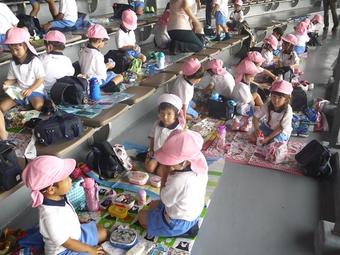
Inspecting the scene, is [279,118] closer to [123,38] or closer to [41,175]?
[123,38]

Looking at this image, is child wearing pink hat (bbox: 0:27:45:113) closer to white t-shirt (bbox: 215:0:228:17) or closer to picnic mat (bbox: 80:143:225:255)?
picnic mat (bbox: 80:143:225:255)

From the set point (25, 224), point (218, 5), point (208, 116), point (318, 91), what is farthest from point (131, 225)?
point (218, 5)

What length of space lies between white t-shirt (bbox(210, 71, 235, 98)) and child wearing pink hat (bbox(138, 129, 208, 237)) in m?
2.67

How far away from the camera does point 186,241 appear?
267 cm

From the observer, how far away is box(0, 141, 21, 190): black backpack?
243cm

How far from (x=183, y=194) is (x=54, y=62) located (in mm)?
2406

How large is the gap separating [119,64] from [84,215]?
262 cm

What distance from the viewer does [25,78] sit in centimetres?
370

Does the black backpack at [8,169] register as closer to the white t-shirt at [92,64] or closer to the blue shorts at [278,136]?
the white t-shirt at [92,64]

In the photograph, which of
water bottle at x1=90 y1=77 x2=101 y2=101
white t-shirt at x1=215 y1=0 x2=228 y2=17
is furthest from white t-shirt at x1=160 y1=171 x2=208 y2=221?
A: white t-shirt at x1=215 y1=0 x2=228 y2=17

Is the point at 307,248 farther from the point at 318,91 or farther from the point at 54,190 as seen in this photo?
the point at 318,91

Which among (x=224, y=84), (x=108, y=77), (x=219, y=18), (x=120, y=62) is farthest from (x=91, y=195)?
(x=219, y=18)

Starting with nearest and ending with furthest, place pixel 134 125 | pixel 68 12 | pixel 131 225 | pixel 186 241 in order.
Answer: pixel 186 241 < pixel 131 225 < pixel 134 125 < pixel 68 12

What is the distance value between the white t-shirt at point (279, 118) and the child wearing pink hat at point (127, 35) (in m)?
2.17
